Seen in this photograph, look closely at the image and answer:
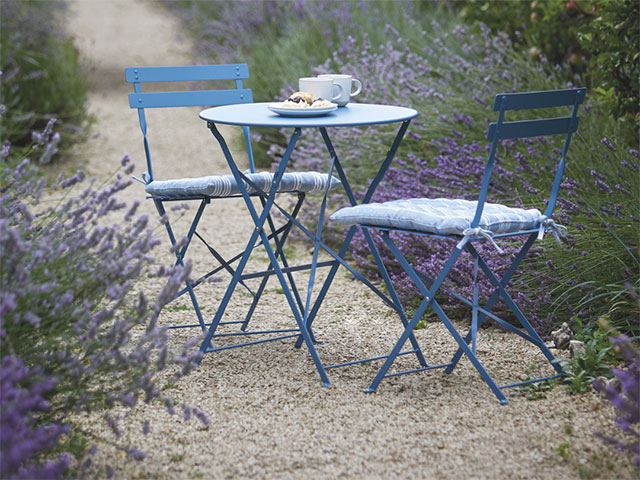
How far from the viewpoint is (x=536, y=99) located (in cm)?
242

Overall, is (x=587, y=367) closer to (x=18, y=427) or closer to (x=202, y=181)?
(x=202, y=181)

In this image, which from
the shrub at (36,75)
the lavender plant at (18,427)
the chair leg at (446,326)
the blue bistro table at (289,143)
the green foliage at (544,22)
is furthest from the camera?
the shrub at (36,75)

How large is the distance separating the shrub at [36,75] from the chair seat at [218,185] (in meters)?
4.28

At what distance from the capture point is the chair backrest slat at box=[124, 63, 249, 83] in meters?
3.30

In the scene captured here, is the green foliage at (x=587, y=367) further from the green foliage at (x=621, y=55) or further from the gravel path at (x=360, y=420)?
the green foliage at (x=621, y=55)

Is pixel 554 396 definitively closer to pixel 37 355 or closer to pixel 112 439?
pixel 112 439

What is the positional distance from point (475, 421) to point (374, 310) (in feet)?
4.31

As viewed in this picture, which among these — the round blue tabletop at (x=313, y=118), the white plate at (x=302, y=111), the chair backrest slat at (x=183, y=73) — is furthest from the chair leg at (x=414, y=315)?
the chair backrest slat at (x=183, y=73)

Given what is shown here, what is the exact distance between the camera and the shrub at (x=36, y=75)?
22.8 ft

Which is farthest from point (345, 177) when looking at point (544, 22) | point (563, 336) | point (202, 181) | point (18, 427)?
point (544, 22)

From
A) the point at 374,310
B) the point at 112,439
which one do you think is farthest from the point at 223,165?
the point at 112,439

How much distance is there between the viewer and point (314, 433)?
236 cm

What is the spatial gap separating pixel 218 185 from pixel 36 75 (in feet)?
14.8

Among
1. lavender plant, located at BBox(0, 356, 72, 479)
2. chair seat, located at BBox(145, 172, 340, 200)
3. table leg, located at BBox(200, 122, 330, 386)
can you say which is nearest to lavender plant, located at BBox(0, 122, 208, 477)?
lavender plant, located at BBox(0, 356, 72, 479)
